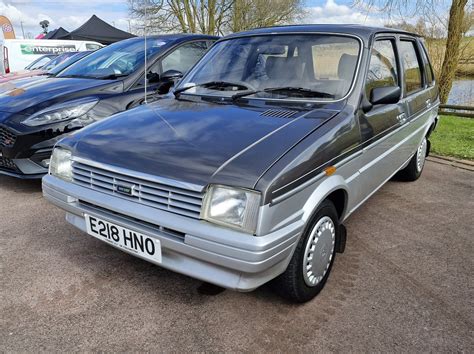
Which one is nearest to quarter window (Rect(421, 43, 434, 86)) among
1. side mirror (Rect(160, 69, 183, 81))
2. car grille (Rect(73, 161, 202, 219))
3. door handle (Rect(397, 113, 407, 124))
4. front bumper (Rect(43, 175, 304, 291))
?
door handle (Rect(397, 113, 407, 124))

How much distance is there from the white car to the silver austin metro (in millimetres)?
12004

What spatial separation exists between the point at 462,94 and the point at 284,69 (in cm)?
1171

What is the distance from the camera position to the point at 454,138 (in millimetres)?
7324

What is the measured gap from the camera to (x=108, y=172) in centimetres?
231

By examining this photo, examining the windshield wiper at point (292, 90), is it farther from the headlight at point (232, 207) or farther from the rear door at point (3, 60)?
the rear door at point (3, 60)

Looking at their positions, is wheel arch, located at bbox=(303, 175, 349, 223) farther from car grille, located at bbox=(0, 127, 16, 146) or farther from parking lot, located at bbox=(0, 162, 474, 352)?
car grille, located at bbox=(0, 127, 16, 146)

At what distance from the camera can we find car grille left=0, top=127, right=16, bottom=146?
4.00 m

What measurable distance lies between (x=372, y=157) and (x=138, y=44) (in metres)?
3.56

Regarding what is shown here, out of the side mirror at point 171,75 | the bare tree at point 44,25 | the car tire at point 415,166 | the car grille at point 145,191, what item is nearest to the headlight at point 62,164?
the car grille at point 145,191

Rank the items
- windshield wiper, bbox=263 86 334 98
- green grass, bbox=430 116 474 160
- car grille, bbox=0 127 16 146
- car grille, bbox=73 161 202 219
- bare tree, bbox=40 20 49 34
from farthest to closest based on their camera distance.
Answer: bare tree, bbox=40 20 49 34 < green grass, bbox=430 116 474 160 < car grille, bbox=0 127 16 146 < windshield wiper, bbox=263 86 334 98 < car grille, bbox=73 161 202 219

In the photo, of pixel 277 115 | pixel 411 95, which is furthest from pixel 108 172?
pixel 411 95

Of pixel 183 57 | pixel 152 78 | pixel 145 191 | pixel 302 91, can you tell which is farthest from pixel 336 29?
pixel 183 57

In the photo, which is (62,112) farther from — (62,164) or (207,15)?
(207,15)

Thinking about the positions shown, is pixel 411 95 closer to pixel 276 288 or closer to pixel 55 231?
pixel 276 288
